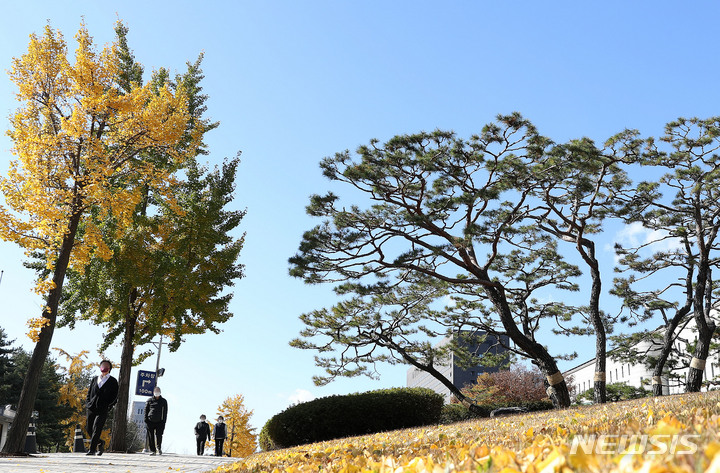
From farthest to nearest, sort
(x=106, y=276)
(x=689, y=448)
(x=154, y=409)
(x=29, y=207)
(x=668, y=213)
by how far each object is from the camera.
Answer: (x=668, y=213) → (x=106, y=276) → (x=154, y=409) → (x=29, y=207) → (x=689, y=448)

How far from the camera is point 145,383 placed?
77.3 ft

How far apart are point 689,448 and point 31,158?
14.4 m

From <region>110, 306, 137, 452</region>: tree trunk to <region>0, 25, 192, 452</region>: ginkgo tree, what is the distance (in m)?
3.83

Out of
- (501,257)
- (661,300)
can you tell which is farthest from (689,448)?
(661,300)

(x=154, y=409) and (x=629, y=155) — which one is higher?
(x=629, y=155)

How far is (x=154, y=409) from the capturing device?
14789 mm

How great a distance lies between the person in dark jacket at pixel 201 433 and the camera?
20.1 metres

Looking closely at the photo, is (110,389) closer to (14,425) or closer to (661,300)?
(14,425)

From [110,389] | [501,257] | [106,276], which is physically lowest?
[110,389]

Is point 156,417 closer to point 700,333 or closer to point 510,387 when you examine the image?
point 700,333

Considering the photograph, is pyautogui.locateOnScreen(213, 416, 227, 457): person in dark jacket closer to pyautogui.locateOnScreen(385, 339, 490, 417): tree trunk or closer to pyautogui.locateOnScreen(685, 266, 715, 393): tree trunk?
pyautogui.locateOnScreen(385, 339, 490, 417): tree trunk

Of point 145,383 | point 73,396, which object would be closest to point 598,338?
point 145,383

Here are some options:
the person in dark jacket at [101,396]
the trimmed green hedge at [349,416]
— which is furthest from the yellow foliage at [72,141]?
the trimmed green hedge at [349,416]

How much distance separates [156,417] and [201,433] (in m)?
6.15
